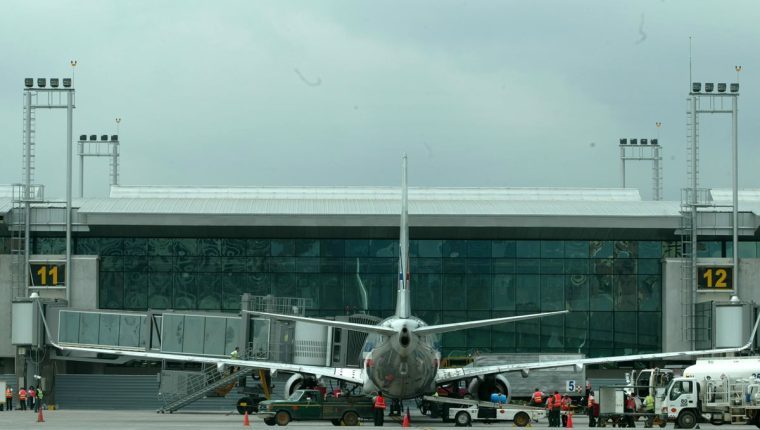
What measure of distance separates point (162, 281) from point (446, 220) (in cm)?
1924

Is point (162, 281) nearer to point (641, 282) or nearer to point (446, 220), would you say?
point (446, 220)

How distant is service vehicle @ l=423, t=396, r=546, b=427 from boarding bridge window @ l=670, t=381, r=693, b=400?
6.18 meters

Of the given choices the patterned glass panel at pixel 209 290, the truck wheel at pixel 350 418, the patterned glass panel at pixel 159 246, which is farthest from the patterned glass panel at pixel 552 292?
the truck wheel at pixel 350 418

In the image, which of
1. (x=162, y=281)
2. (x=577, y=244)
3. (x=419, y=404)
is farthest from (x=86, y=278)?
(x=577, y=244)

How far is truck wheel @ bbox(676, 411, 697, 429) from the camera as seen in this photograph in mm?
60344

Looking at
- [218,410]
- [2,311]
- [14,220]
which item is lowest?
[218,410]

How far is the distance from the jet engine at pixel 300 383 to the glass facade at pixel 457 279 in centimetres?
2009

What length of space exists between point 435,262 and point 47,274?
25.3m

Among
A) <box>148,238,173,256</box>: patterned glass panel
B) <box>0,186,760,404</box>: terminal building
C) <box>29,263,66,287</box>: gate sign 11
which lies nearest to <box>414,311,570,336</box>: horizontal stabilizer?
<box>0,186,760,404</box>: terminal building

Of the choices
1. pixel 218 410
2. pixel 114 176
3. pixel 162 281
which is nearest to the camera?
pixel 218 410

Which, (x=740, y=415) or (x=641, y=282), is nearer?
(x=740, y=415)

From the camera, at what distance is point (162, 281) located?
297 ft

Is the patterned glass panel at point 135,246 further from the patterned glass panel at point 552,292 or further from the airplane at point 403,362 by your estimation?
the patterned glass panel at point 552,292

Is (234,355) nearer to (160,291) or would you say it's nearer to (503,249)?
(160,291)
